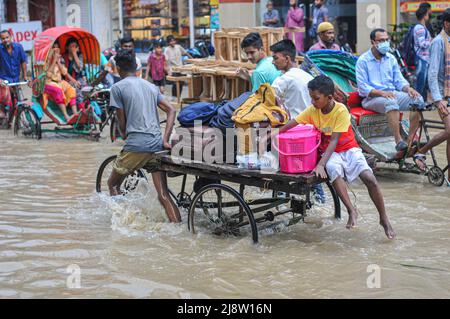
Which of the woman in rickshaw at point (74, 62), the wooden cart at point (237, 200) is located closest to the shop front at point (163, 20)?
the woman in rickshaw at point (74, 62)

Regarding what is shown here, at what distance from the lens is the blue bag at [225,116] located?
21.4 feet

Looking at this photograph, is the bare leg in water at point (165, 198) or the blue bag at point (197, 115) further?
the bare leg in water at point (165, 198)

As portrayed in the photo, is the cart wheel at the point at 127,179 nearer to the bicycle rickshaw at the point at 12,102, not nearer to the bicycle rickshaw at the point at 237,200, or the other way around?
the bicycle rickshaw at the point at 237,200

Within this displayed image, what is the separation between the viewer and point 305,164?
19.7 ft

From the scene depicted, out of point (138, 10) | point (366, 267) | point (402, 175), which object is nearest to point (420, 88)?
point (402, 175)

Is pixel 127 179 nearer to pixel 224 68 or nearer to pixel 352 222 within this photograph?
pixel 352 222

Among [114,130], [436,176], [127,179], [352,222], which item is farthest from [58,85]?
[352,222]

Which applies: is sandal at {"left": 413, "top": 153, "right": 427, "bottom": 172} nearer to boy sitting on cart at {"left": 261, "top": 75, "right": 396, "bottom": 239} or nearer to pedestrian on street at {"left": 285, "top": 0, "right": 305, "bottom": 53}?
boy sitting on cart at {"left": 261, "top": 75, "right": 396, "bottom": 239}

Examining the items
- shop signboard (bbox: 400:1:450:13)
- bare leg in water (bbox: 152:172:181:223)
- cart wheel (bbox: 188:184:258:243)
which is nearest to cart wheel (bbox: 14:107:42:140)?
bare leg in water (bbox: 152:172:181:223)

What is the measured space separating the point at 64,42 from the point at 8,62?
55.1 inches

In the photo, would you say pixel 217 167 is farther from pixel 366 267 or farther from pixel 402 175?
pixel 402 175

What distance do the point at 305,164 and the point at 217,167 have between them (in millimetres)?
739

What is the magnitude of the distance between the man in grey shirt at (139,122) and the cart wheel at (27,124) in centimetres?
624

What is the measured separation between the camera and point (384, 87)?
349 inches
